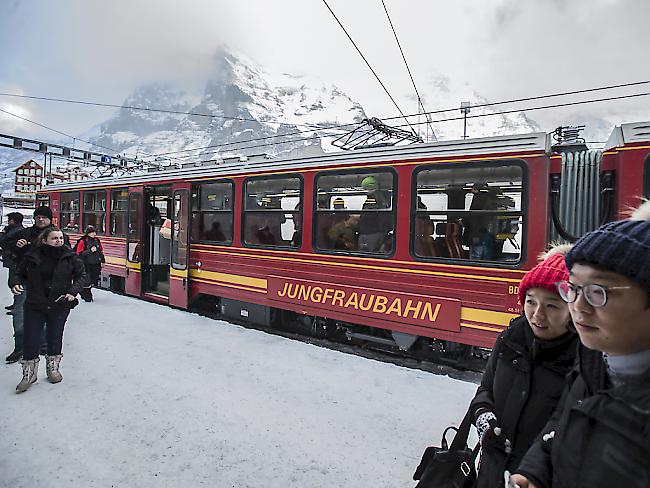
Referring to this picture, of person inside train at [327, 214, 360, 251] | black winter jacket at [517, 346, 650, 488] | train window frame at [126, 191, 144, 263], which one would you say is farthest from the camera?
train window frame at [126, 191, 144, 263]

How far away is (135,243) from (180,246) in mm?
1693

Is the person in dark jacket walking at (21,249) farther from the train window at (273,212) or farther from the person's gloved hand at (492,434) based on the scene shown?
the person's gloved hand at (492,434)

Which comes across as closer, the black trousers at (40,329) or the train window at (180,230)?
the black trousers at (40,329)

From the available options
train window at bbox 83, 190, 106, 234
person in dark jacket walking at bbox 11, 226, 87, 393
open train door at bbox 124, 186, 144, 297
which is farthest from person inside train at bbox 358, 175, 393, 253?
train window at bbox 83, 190, 106, 234

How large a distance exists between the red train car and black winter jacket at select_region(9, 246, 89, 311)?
122 inches

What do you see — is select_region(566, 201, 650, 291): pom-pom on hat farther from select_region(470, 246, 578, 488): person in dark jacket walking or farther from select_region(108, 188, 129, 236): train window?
select_region(108, 188, 129, 236): train window

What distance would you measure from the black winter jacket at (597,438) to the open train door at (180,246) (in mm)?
7525

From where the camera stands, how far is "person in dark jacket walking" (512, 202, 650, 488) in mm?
1052

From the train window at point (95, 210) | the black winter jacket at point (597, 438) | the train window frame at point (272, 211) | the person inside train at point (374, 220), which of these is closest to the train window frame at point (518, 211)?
the person inside train at point (374, 220)

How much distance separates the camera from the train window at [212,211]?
7.48 m

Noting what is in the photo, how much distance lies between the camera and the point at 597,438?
3.69 ft

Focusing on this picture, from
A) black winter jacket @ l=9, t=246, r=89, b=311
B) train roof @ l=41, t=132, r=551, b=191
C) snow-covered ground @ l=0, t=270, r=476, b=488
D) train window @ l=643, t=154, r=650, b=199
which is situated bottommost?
snow-covered ground @ l=0, t=270, r=476, b=488

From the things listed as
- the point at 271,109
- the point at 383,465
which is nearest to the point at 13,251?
the point at 383,465

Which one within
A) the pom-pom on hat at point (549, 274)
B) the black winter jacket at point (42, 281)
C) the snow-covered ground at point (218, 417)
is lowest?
the snow-covered ground at point (218, 417)
